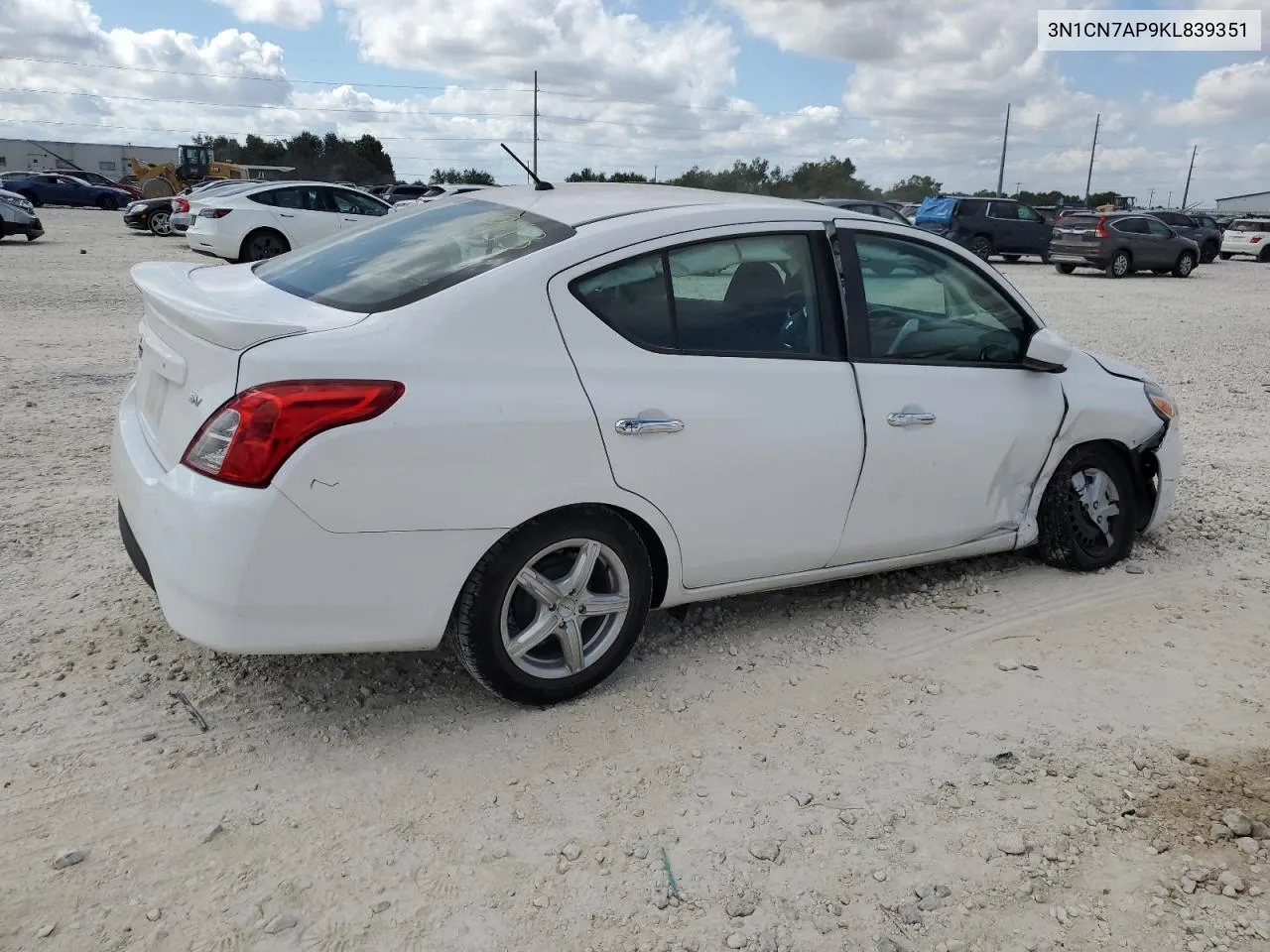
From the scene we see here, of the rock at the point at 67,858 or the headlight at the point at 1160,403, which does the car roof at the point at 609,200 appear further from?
the rock at the point at 67,858

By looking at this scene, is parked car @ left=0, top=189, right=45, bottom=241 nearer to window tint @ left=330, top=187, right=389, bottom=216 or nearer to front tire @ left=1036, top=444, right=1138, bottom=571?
window tint @ left=330, top=187, right=389, bottom=216


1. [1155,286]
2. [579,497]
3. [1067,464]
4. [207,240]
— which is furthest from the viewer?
[1155,286]

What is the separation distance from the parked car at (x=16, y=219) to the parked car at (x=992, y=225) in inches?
780

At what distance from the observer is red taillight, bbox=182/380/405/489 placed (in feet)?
8.70

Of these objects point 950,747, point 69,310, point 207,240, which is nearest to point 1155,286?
point 207,240

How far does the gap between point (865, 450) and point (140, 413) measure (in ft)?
8.00

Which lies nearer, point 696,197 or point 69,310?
point 696,197

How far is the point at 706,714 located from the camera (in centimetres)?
331

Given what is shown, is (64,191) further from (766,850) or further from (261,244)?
(766,850)

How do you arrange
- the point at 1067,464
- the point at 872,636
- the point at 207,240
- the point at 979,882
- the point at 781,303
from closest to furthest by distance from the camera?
the point at 979,882
the point at 781,303
the point at 872,636
the point at 1067,464
the point at 207,240

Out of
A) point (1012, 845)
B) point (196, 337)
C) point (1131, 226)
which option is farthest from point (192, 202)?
point (1131, 226)

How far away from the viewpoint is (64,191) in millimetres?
39625

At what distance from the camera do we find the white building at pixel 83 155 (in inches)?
3268

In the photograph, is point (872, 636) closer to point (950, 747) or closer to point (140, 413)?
point (950, 747)
